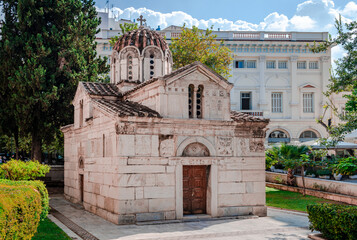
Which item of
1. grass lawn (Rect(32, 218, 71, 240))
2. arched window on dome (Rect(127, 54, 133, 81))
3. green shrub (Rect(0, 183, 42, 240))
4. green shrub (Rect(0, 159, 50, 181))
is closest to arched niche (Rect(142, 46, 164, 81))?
arched window on dome (Rect(127, 54, 133, 81))

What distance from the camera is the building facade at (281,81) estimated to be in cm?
3916

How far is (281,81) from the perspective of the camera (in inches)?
1566

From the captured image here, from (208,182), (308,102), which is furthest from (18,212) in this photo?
(308,102)

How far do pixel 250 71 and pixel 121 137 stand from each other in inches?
1086

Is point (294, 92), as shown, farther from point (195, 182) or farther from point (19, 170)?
point (19, 170)

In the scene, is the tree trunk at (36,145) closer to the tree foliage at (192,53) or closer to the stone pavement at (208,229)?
the tree foliage at (192,53)

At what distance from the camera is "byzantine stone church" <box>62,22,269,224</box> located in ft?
46.8

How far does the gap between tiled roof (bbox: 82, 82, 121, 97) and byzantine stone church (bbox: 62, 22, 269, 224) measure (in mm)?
1582

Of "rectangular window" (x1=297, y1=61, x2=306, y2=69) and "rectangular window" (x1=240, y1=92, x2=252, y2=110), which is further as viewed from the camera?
"rectangular window" (x1=297, y1=61, x2=306, y2=69)

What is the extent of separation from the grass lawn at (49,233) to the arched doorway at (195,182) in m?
4.86

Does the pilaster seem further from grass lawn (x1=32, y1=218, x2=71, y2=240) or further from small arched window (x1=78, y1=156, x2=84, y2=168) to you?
grass lawn (x1=32, y1=218, x2=71, y2=240)

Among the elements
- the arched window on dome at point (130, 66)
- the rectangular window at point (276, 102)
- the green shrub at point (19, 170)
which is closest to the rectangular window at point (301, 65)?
the rectangular window at point (276, 102)

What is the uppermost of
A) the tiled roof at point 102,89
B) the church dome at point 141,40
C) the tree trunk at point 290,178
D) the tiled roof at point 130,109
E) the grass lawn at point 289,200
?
the church dome at point 141,40

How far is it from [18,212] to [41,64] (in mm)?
17484
